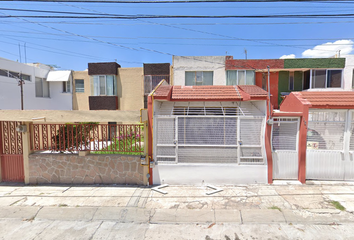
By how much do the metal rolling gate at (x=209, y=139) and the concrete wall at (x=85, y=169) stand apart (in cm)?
105

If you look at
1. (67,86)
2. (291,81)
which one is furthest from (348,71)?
(67,86)

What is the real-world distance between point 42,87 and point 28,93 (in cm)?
186

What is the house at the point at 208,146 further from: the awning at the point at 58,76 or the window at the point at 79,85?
the awning at the point at 58,76

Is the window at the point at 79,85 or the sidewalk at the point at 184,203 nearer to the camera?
the sidewalk at the point at 184,203

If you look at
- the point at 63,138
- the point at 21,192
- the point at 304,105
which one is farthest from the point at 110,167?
the point at 304,105

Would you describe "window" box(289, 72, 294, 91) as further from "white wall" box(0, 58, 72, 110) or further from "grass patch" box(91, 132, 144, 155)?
"white wall" box(0, 58, 72, 110)

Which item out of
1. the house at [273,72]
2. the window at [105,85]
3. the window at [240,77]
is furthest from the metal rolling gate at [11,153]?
the window at [240,77]

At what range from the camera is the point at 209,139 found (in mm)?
6238

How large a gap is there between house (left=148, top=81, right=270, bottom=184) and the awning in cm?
1277

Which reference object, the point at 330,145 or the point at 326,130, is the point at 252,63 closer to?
the point at 326,130

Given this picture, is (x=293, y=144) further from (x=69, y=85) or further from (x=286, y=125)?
(x=69, y=85)

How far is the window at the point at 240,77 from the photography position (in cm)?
1318

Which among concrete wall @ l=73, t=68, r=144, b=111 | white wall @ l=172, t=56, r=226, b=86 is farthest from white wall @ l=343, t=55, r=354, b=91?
concrete wall @ l=73, t=68, r=144, b=111

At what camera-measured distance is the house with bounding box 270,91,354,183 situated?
6.12 meters
